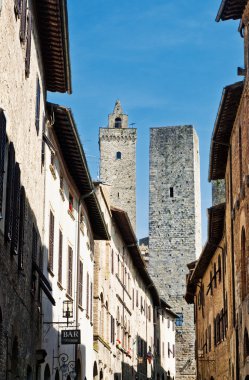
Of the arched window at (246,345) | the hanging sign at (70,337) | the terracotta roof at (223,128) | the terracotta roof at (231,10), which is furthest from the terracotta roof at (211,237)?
the hanging sign at (70,337)

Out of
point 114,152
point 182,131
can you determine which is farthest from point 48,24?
point 114,152

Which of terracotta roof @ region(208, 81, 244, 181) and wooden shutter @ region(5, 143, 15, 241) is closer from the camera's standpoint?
wooden shutter @ region(5, 143, 15, 241)

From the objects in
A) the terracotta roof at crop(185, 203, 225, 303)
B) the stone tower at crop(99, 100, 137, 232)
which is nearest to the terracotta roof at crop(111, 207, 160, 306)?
the terracotta roof at crop(185, 203, 225, 303)

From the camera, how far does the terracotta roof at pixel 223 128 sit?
20531 mm

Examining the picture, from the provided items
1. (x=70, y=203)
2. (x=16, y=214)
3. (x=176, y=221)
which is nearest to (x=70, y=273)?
(x=70, y=203)

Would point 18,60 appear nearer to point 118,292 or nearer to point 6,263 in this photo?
point 6,263

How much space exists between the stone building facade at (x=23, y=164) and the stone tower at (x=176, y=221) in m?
51.4

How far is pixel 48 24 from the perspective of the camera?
1758 centimetres

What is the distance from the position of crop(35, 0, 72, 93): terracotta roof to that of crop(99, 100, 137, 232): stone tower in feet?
212

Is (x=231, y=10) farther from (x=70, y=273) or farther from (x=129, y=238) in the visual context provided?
(x=129, y=238)

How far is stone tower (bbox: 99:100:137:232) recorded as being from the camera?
86.6m

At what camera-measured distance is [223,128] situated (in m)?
23.0

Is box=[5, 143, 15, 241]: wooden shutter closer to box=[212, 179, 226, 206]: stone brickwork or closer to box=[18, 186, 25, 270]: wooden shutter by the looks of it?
box=[18, 186, 25, 270]: wooden shutter

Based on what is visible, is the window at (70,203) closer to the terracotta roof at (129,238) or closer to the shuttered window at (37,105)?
the shuttered window at (37,105)
